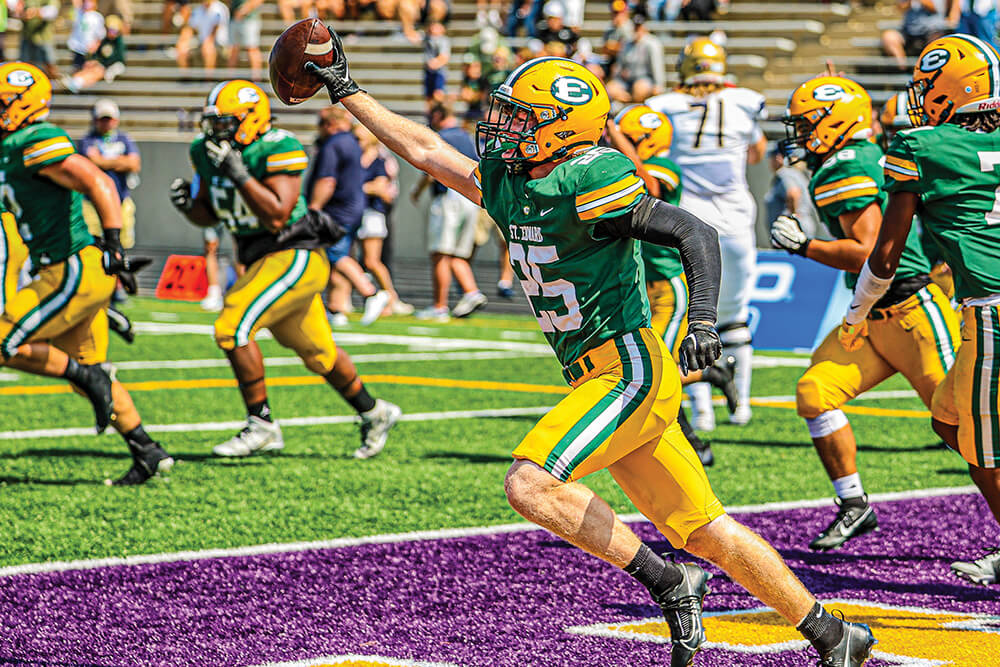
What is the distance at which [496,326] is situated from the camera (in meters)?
15.0

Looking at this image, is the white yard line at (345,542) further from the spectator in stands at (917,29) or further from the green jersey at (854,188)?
the spectator in stands at (917,29)

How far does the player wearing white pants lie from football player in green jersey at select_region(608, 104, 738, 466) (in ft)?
2.58

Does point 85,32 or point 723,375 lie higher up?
point 723,375

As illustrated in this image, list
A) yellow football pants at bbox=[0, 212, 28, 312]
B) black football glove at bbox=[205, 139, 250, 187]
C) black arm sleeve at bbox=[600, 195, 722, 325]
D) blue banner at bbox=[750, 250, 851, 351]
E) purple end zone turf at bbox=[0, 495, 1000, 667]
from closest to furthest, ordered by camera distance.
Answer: black arm sleeve at bbox=[600, 195, 722, 325] → purple end zone turf at bbox=[0, 495, 1000, 667] → yellow football pants at bbox=[0, 212, 28, 312] → black football glove at bbox=[205, 139, 250, 187] → blue banner at bbox=[750, 250, 851, 351]

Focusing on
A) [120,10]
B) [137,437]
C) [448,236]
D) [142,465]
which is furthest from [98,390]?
[120,10]

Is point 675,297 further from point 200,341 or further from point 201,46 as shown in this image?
point 201,46

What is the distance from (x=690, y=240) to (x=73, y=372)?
401 centimetres

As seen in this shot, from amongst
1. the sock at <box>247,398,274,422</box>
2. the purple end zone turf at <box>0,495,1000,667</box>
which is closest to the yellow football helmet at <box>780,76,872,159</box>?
the purple end zone turf at <box>0,495,1000,667</box>

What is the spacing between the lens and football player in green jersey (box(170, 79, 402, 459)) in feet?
24.2

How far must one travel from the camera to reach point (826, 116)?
19.3ft

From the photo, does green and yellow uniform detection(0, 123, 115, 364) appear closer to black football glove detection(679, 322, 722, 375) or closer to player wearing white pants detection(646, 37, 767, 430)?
player wearing white pants detection(646, 37, 767, 430)

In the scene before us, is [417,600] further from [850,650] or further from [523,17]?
[523,17]

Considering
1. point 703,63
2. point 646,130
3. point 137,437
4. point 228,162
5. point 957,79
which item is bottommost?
point 137,437

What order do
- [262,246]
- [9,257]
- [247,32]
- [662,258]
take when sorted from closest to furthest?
1. [9,257]
2. [662,258]
3. [262,246]
4. [247,32]
